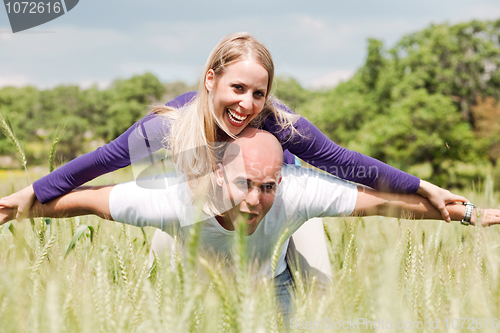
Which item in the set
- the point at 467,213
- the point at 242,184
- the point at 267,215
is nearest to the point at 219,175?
the point at 242,184

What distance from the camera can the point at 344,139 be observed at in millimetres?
24516

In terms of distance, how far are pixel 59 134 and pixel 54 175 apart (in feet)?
1.13

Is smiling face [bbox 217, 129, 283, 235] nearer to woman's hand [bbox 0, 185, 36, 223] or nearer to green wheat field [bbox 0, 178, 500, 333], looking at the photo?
green wheat field [bbox 0, 178, 500, 333]

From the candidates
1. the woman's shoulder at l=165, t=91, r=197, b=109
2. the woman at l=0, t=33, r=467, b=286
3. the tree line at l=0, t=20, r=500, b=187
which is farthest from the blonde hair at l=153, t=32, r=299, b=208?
the tree line at l=0, t=20, r=500, b=187

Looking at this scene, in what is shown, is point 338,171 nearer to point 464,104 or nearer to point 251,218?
point 251,218

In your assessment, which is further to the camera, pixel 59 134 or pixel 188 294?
pixel 59 134

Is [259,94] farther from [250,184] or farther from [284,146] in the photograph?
[250,184]

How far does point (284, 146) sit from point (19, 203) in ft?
4.37

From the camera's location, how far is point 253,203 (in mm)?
1535

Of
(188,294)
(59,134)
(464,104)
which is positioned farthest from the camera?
(464,104)

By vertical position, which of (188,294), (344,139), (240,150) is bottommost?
(188,294)

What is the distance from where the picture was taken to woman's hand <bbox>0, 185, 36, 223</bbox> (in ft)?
5.68

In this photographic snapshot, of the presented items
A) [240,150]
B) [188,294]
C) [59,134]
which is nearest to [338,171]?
[240,150]

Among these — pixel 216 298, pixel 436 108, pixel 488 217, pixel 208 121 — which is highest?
pixel 436 108
